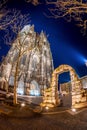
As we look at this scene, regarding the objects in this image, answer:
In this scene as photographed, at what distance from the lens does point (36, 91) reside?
66062 millimetres

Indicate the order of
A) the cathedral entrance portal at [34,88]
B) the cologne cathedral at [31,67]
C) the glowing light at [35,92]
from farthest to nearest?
the cologne cathedral at [31,67] → the cathedral entrance portal at [34,88] → the glowing light at [35,92]

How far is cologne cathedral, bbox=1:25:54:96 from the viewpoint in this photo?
6531cm

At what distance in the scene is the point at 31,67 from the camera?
72625 mm

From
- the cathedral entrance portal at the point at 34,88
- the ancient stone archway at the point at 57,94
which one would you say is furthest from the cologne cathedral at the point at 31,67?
the ancient stone archway at the point at 57,94

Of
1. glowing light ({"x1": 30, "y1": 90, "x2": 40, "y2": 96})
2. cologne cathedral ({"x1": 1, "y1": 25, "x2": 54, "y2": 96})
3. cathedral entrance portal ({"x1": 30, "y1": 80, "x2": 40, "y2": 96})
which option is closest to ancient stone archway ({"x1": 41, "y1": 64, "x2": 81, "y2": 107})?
cologne cathedral ({"x1": 1, "y1": 25, "x2": 54, "y2": 96})

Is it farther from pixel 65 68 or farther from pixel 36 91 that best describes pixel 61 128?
pixel 36 91

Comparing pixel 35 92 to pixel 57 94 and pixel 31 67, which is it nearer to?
pixel 31 67

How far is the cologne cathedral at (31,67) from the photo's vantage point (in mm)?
65312

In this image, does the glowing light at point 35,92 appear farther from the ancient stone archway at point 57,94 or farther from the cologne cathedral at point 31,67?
the ancient stone archway at point 57,94

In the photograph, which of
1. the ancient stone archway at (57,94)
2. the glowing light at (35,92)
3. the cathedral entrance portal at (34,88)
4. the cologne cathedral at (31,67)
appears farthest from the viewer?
the cologne cathedral at (31,67)

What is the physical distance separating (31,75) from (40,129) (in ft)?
196

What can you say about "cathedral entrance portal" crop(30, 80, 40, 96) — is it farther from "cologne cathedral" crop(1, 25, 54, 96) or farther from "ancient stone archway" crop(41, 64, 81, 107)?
"ancient stone archway" crop(41, 64, 81, 107)

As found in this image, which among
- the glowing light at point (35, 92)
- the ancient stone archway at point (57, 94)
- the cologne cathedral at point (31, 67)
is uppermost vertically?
the cologne cathedral at point (31, 67)

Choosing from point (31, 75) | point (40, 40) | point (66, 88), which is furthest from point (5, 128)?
point (40, 40)
